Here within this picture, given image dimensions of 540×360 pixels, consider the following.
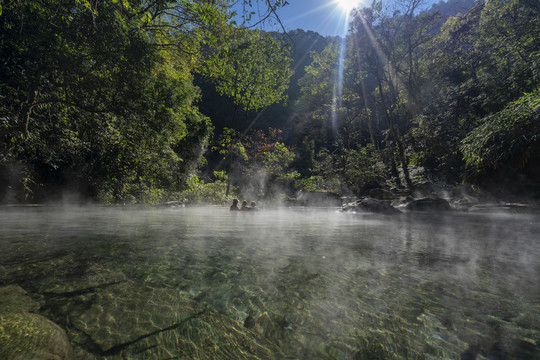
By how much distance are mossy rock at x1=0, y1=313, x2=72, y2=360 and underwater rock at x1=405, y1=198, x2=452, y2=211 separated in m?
14.3

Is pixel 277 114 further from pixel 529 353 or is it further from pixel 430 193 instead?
pixel 529 353

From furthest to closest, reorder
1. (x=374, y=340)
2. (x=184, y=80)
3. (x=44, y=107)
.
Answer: (x=184, y=80), (x=44, y=107), (x=374, y=340)

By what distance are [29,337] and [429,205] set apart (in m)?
14.5

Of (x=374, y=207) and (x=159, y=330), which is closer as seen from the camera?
(x=159, y=330)

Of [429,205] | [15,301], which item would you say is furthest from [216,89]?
[15,301]

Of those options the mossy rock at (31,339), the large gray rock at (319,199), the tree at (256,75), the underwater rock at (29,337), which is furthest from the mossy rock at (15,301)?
the large gray rock at (319,199)

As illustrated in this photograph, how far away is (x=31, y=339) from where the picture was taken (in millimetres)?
1264

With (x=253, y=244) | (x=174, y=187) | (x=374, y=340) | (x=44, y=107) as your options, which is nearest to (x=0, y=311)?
(x=374, y=340)

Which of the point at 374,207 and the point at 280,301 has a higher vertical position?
the point at 374,207

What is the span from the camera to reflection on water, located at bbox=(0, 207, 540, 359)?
1425mm

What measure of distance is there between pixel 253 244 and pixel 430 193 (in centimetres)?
1624

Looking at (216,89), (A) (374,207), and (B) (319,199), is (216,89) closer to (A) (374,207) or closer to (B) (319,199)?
(B) (319,199)

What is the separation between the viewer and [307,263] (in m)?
3.00

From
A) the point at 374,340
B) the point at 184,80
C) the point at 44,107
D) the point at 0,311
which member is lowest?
the point at 374,340
